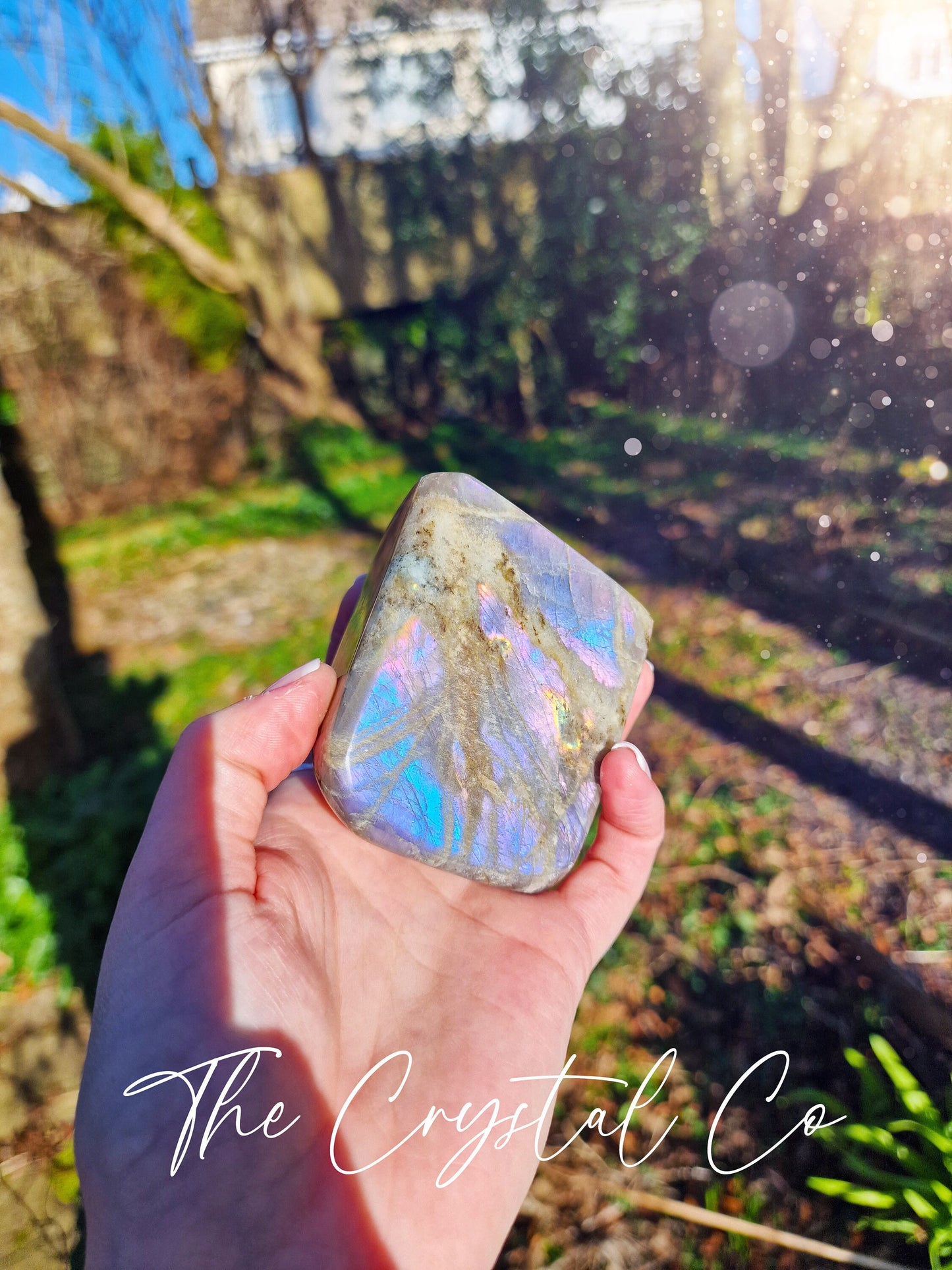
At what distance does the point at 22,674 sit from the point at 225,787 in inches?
109

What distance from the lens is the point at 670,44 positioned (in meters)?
5.56

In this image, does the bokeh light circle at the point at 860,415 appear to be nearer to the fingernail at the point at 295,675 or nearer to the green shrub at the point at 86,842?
→ the fingernail at the point at 295,675

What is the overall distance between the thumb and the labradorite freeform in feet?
0.27

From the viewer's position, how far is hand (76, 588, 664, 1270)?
1.16 metres

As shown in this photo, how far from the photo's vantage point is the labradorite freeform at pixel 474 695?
1530 mm

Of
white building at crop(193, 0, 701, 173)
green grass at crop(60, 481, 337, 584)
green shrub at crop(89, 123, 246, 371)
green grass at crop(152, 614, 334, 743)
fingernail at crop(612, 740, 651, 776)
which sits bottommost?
green grass at crop(152, 614, 334, 743)

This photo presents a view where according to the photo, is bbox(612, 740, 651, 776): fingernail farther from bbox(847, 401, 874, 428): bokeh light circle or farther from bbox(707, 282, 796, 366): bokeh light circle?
bbox(707, 282, 796, 366): bokeh light circle

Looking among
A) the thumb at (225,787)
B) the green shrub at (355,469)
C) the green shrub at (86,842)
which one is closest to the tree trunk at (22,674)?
the green shrub at (86,842)

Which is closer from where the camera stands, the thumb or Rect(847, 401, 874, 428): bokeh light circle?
the thumb

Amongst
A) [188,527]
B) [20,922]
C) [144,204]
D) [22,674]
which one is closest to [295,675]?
[20,922]

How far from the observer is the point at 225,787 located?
4.51ft

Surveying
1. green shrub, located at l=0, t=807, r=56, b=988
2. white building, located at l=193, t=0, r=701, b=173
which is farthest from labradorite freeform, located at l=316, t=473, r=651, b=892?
white building, located at l=193, t=0, r=701, b=173

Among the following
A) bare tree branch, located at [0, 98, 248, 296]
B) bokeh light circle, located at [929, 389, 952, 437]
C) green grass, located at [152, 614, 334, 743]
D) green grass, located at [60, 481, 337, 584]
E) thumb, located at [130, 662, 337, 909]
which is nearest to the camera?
thumb, located at [130, 662, 337, 909]

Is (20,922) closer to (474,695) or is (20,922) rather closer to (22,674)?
(22,674)
